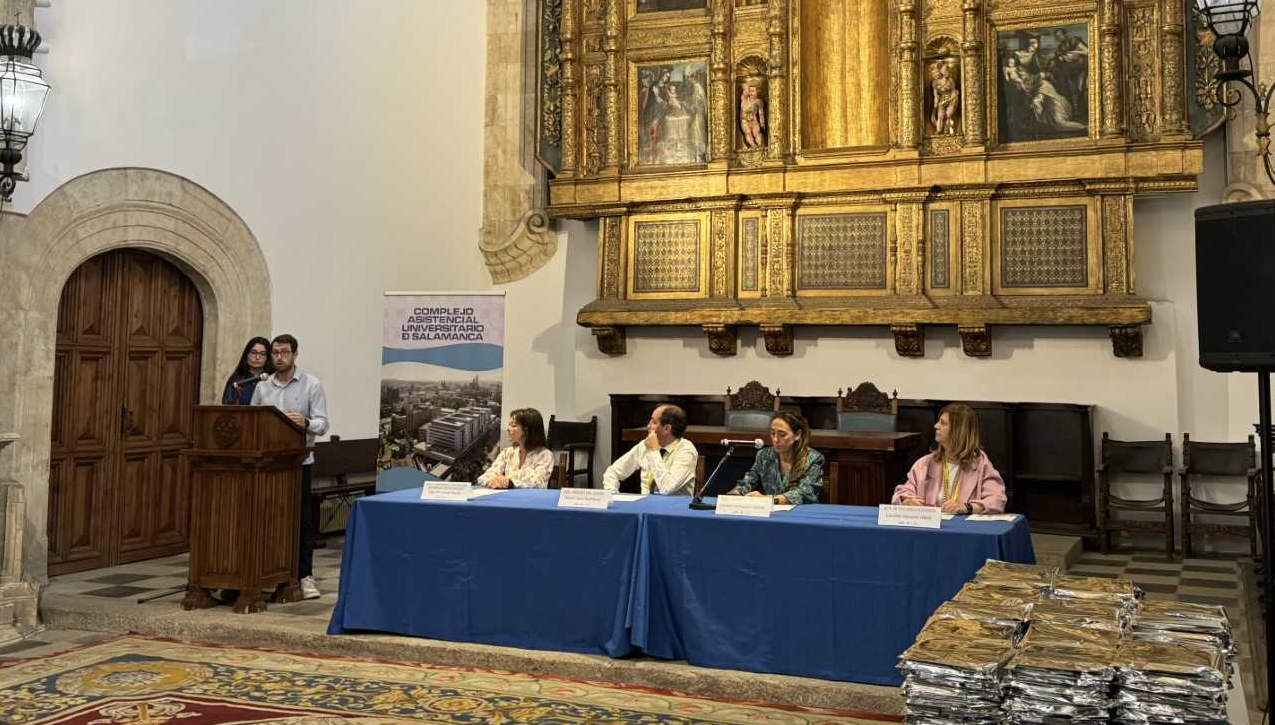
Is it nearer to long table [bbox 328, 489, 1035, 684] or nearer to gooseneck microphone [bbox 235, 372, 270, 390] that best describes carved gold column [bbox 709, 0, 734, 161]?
gooseneck microphone [bbox 235, 372, 270, 390]

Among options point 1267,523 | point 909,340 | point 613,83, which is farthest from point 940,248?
point 1267,523

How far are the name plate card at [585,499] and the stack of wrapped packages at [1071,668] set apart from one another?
9.36 feet

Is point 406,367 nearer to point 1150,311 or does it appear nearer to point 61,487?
point 61,487

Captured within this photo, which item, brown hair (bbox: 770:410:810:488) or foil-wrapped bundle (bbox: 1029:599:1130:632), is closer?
foil-wrapped bundle (bbox: 1029:599:1130:632)

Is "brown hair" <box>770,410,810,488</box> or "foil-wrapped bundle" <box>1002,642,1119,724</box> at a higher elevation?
"brown hair" <box>770,410,810,488</box>

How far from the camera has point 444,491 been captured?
5723 millimetres

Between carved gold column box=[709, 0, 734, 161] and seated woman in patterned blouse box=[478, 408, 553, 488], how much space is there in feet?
15.1

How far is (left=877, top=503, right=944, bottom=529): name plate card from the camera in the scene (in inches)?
183

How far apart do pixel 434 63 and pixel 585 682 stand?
24.1ft

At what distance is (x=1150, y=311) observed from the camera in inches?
340

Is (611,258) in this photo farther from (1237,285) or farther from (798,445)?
(1237,285)

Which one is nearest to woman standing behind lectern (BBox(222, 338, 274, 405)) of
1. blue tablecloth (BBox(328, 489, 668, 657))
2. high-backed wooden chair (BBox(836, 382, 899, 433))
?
blue tablecloth (BBox(328, 489, 668, 657))

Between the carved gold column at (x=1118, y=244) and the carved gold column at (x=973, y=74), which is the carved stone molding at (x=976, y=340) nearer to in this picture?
the carved gold column at (x=1118, y=244)

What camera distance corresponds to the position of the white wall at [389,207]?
7555mm
